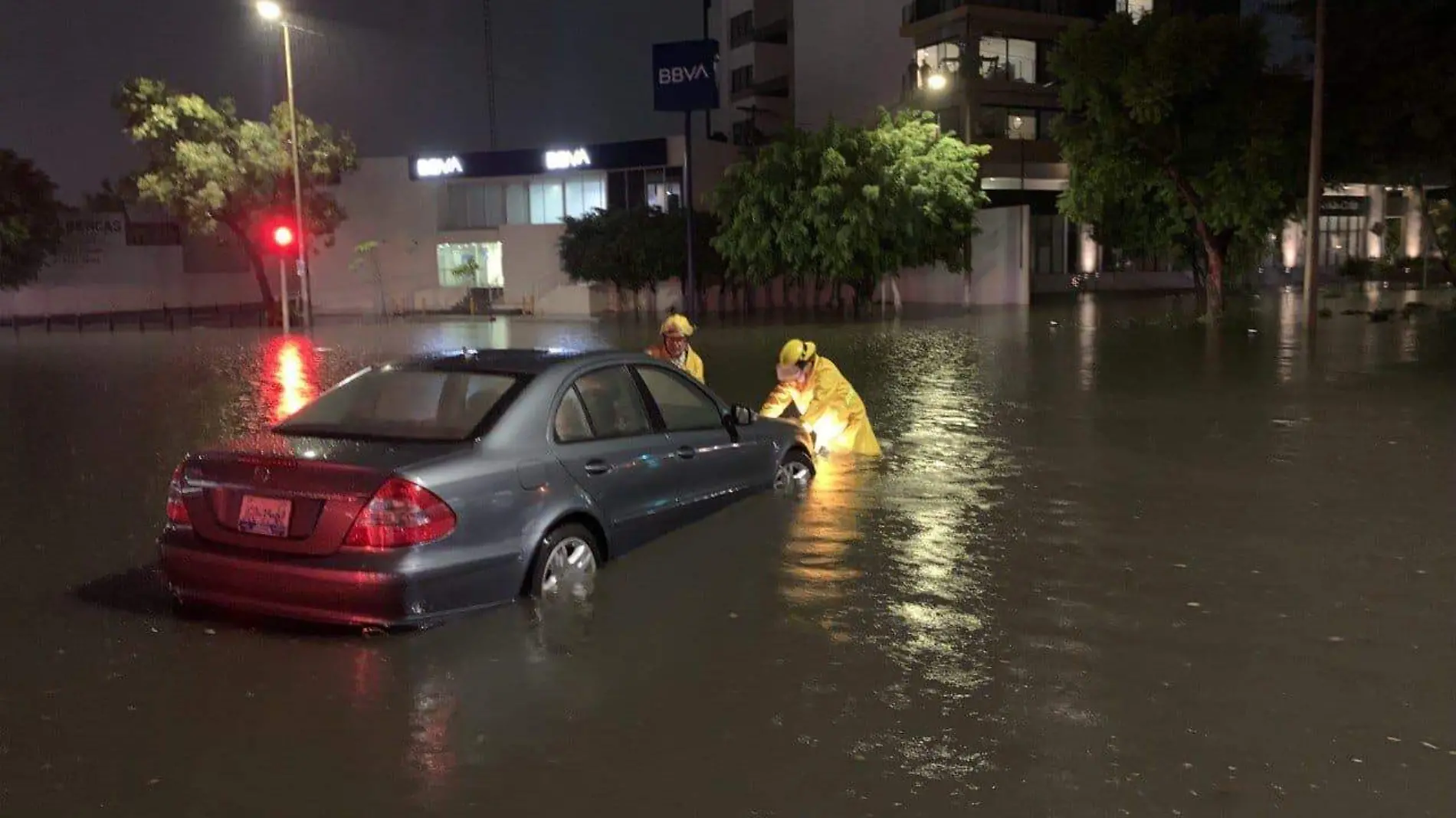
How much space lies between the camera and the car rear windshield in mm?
6215

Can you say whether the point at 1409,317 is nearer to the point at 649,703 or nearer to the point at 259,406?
the point at 259,406

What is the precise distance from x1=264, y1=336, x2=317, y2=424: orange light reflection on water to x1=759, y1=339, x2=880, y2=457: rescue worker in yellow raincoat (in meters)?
4.50

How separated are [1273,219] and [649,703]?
1237 inches

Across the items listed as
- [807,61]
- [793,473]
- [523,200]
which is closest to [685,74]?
[523,200]

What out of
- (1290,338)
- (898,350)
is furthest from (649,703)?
(1290,338)

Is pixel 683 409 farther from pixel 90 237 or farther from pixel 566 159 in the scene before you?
pixel 90 237

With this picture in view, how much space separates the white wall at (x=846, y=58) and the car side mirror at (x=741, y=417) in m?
49.7

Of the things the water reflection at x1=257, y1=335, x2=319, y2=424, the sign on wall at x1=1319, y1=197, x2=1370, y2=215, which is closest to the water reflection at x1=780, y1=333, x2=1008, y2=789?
the water reflection at x1=257, y1=335, x2=319, y2=424

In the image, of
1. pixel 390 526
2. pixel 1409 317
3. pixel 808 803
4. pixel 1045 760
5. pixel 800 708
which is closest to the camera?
pixel 808 803

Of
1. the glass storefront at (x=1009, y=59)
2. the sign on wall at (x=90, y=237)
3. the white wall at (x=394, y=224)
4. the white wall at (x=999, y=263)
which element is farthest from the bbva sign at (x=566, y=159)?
the sign on wall at (x=90, y=237)

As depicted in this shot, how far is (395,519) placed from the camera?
552 centimetres

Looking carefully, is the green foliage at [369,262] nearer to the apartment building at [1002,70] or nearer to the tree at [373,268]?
the tree at [373,268]

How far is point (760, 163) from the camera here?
128ft

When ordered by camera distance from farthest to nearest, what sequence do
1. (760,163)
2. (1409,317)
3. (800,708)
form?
1. (760,163)
2. (1409,317)
3. (800,708)
